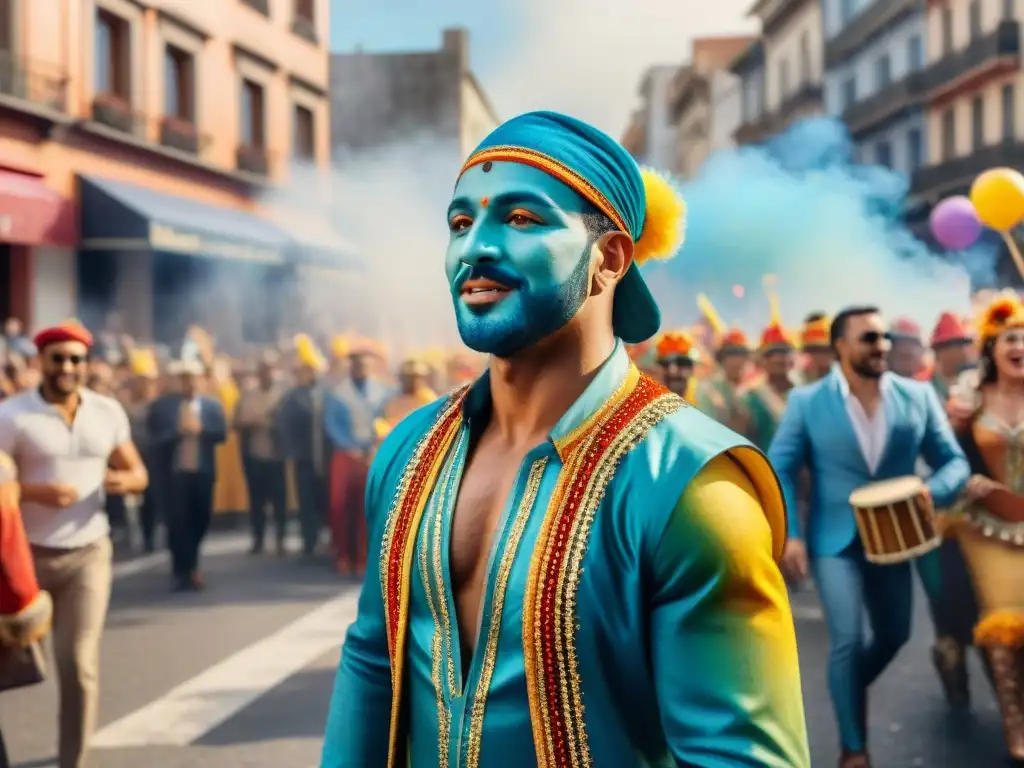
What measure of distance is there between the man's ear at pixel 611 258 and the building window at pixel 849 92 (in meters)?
44.2

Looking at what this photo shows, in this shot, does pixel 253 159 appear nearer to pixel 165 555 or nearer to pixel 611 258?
pixel 165 555

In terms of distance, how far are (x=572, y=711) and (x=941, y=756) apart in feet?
14.4

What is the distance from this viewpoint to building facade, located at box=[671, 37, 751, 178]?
2406 inches

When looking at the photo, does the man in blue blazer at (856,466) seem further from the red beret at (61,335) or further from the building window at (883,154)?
the building window at (883,154)

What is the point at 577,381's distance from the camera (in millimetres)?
2090

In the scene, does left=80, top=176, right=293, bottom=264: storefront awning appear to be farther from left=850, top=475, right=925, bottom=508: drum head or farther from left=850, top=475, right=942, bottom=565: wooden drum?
left=850, top=475, right=942, bottom=565: wooden drum

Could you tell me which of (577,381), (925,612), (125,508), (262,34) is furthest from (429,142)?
(577,381)

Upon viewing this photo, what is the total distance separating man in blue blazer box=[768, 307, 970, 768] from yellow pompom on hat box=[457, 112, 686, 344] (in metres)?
3.51

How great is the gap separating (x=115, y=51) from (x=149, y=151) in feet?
4.78

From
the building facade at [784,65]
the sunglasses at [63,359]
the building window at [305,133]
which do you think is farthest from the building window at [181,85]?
the building facade at [784,65]

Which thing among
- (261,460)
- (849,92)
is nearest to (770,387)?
(261,460)

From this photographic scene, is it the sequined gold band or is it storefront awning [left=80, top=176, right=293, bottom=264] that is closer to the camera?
the sequined gold band

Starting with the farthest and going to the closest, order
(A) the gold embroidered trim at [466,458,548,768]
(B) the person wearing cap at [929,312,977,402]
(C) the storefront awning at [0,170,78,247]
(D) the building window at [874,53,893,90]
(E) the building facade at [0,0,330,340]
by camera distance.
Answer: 1. (D) the building window at [874,53,893,90]
2. (E) the building facade at [0,0,330,340]
3. (C) the storefront awning at [0,170,78,247]
4. (B) the person wearing cap at [929,312,977,402]
5. (A) the gold embroidered trim at [466,458,548,768]

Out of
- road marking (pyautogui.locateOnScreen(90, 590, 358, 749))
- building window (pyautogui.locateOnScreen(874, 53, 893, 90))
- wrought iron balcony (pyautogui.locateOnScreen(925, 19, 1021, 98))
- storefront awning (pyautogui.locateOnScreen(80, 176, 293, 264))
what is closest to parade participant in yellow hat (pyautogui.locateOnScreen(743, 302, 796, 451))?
road marking (pyautogui.locateOnScreen(90, 590, 358, 749))
